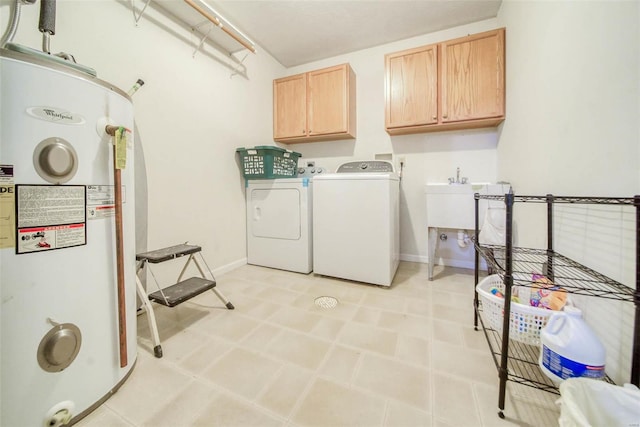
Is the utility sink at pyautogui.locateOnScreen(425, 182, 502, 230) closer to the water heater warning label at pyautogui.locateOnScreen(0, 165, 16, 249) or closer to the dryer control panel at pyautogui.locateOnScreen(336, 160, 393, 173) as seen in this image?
the dryer control panel at pyautogui.locateOnScreen(336, 160, 393, 173)

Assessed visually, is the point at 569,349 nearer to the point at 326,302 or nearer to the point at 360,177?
the point at 326,302

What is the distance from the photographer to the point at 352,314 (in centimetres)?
168

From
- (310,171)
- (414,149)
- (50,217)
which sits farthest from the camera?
(310,171)

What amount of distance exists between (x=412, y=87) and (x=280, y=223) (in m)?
1.95

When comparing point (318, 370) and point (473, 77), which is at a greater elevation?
point (473, 77)

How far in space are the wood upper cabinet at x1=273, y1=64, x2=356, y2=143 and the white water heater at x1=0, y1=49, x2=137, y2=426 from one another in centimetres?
214

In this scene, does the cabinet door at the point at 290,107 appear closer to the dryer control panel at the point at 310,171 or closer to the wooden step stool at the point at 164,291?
the dryer control panel at the point at 310,171

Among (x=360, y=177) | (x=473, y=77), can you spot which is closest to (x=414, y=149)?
(x=473, y=77)

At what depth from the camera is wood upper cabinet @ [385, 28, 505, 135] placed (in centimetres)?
219

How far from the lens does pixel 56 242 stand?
82 cm

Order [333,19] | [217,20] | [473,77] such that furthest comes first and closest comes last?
[333,19], [473,77], [217,20]

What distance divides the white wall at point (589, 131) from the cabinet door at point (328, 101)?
62.6 inches

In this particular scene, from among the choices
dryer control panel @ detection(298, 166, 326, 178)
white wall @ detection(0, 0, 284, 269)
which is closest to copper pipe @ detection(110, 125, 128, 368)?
white wall @ detection(0, 0, 284, 269)

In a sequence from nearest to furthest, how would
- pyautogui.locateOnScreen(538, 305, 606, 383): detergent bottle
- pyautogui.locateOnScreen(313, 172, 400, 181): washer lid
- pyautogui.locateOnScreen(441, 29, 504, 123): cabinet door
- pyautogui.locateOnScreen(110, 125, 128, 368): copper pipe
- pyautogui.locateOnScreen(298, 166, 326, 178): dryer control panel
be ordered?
pyautogui.locateOnScreen(538, 305, 606, 383): detergent bottle, pyautogui.locateOnScreen(110, 125, 128, 368): copper pipe, pyautogui.locateOnScreen(313, 172, 400, 181): washer lid, pyautogui.locateOnScreen(441, 29, 504, 123): cabinet door, pyautogui.locateOnScreen(298, 166, 326, 178): dryer control panel
